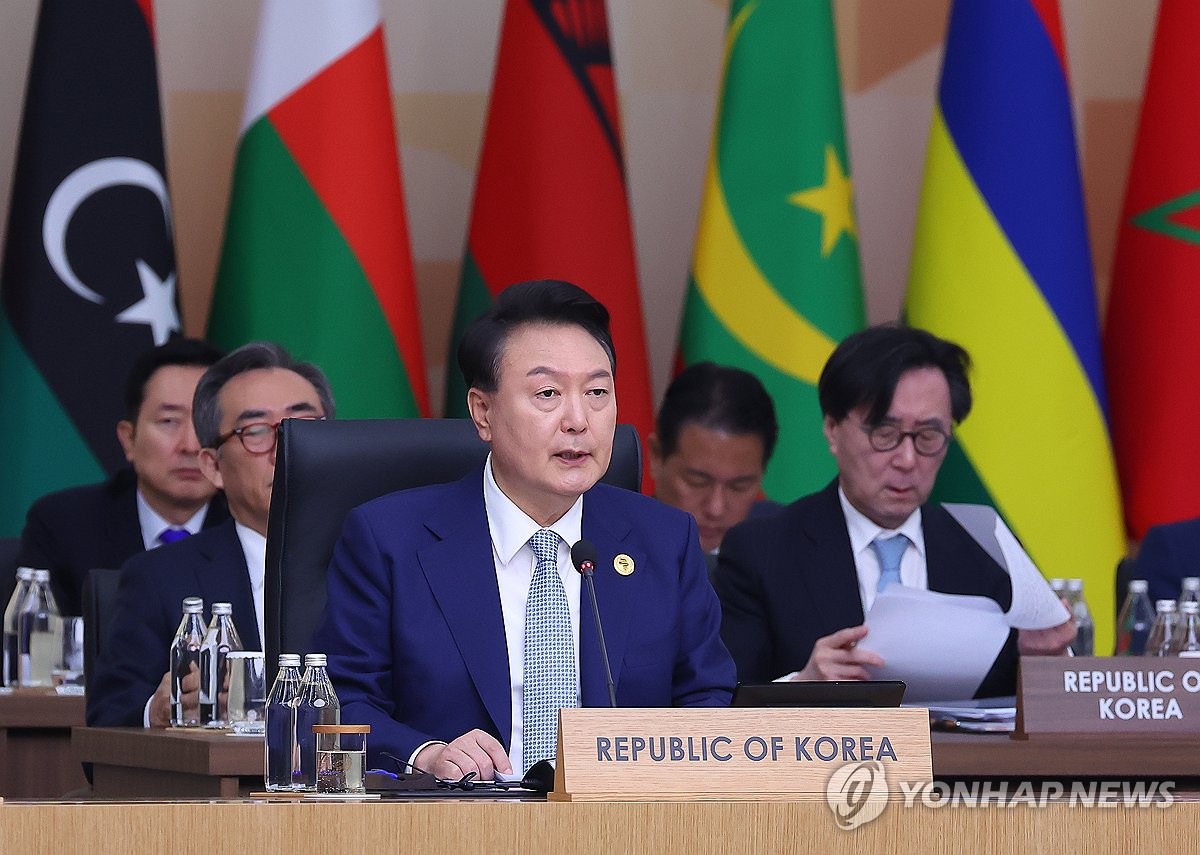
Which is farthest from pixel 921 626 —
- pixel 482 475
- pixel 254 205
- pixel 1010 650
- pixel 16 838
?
pixel 254 205

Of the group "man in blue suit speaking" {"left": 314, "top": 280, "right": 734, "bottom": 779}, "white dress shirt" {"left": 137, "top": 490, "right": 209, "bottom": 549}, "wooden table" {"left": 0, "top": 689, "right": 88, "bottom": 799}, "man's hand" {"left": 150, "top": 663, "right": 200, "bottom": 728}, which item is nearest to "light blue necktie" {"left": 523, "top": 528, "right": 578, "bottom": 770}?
"man in blue suit speaking" {"left": 314, "top": 280, "right": 734, "bottom": 779}

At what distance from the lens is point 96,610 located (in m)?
3.44

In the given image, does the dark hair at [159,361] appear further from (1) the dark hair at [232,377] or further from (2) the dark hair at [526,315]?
(2) the dark hair at [526,315]

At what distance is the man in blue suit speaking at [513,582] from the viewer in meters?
2.38

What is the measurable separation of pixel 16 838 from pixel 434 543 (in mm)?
1016

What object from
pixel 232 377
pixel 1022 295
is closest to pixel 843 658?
pixel 232 377

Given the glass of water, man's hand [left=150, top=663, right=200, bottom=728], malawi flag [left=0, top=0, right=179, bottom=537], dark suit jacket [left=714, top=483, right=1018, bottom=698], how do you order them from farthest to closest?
malawi flag [left=0, top=0, right=179, bottom=537]
dark suit jacket [left=714, top=483, right=1018, bottom=698]
man's hand [left=150, top=663, right=200, bottom=728]
the glass of water

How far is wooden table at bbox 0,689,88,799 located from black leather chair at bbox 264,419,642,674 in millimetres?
1033

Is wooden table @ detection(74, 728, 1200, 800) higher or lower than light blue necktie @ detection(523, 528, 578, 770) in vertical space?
lower

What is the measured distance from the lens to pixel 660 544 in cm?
255

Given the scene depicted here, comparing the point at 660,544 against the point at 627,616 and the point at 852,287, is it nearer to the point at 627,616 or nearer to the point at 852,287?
the point at 627,616

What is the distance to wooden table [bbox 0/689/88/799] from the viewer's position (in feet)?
11.3

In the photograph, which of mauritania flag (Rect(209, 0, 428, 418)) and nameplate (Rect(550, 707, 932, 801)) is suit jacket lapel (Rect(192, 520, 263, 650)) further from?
nameplate (Rect(550, 707, 932, 801))

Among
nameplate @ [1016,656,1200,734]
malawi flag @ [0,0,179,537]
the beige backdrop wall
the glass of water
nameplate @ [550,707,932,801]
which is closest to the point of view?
nameplate @ [550,707,932,801]
